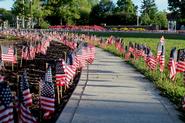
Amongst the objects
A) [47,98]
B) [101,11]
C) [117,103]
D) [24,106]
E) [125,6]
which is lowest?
[117,103]

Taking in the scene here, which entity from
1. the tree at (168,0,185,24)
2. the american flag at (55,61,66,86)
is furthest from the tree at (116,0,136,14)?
the american flag at (55,61,66,86)

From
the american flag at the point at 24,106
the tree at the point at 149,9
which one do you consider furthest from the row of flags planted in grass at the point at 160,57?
the tree at the point at 149,9

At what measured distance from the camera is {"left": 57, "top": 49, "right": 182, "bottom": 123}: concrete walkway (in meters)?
11.8

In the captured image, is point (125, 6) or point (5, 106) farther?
point (125, 6)

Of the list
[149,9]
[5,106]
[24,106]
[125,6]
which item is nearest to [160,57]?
[24,106]

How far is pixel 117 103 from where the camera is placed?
45.1 ft

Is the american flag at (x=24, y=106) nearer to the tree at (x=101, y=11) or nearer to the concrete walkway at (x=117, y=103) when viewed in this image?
the concrete walkway at (x=117, y=103)

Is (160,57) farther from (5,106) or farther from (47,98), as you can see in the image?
(5,106)

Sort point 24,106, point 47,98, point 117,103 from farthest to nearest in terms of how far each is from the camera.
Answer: point 117,103
point 47,98
point 24,106

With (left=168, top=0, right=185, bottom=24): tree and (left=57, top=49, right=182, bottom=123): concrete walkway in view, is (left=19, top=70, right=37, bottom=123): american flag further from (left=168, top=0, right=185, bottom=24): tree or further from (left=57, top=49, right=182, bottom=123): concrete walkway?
(left=168, top=0, right=185, bottom=24): tree

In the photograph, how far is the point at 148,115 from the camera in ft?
39.8

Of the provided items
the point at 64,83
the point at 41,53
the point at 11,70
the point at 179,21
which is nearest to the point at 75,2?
the point at 179,21

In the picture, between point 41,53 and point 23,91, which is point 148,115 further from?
point 41,53

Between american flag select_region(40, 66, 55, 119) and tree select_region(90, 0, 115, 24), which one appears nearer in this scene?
american flag select_region(40, 66, 55, 119)
